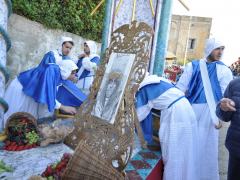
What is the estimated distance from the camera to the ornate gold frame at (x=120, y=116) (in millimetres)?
2523

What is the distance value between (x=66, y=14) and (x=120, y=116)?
607cm

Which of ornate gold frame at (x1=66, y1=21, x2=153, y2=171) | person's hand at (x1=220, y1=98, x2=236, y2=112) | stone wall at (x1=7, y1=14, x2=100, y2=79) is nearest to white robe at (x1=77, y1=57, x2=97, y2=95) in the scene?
stone wall at (x1=7, y1=14, x2=100, y2=79)

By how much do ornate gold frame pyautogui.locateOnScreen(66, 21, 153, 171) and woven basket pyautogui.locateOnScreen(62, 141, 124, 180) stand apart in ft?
0.40

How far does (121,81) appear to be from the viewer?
280 cm

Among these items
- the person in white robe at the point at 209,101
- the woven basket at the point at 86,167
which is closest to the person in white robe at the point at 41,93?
the person in white robe at the point at 209,101

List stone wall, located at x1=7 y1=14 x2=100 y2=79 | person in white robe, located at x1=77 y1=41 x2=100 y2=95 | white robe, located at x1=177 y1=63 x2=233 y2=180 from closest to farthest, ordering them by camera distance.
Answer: white robe, located at x1=177 y1=63 x2=233 y2=180 → stone wall, located at x1=7 y1=14 x2=100 y2=79 → person in white robe, located at x1=77 y1=41 x2=100 y2=95

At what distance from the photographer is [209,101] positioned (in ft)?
12.2

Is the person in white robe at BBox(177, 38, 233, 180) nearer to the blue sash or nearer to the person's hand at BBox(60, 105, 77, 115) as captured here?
the blue sash

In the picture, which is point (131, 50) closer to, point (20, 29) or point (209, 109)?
point (209, 109)

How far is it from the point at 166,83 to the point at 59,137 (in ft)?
4.70

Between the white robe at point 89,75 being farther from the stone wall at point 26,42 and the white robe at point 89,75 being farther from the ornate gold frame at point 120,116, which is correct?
the ornate gold frame at point 120,116

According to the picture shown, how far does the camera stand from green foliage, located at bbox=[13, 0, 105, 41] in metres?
6.68

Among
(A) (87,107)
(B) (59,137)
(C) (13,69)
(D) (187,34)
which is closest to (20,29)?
(C) (13,69)

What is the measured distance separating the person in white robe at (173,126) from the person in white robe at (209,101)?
0.86 feet
